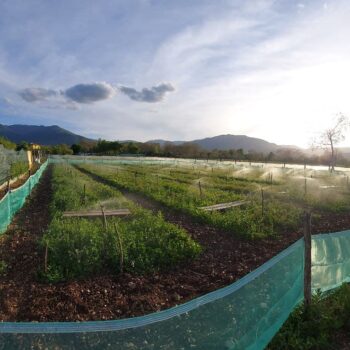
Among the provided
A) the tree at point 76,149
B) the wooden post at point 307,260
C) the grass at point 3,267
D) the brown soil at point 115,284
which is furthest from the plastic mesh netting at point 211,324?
the tree at point 76,149

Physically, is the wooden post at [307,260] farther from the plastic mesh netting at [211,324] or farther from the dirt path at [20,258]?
the dirt path at [20,258]

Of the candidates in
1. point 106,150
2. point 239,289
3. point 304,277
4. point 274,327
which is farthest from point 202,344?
point 106,150

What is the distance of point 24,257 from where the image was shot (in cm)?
818

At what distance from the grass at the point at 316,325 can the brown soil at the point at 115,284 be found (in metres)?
1.74

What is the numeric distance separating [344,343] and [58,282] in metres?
4.98

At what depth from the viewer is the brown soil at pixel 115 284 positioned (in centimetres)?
590

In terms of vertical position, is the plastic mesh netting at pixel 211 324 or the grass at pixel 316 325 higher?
the plastic mesh netting at pixel 211 324

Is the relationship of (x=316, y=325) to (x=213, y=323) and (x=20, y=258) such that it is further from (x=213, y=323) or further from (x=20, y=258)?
(x=20, y=258)

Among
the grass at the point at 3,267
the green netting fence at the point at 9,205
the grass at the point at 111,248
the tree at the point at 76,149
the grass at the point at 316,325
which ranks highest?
the tree at the point at 76,149

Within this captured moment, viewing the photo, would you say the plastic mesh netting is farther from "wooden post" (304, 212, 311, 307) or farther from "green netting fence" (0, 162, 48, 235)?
"green netting fence" (0, 162, 48, 235)

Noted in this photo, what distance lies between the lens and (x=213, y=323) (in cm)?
439

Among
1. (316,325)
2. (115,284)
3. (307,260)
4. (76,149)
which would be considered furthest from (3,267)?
(76,149)

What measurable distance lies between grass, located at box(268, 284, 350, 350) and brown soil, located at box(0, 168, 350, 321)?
174 centimetres

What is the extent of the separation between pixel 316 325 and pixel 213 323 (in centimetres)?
202
